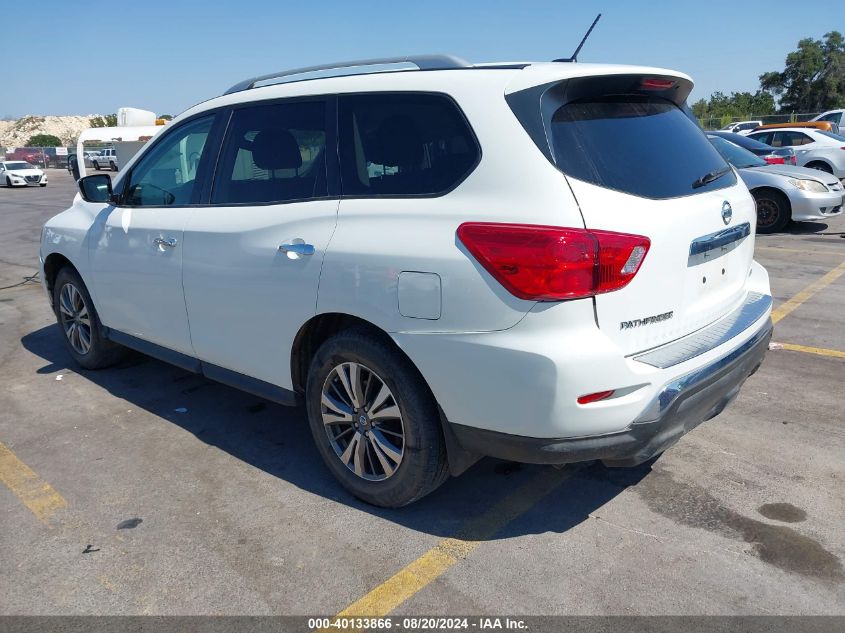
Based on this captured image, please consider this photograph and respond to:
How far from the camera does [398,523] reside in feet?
10.6

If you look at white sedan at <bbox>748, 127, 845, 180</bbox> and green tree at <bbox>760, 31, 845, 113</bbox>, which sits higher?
green tree at <bbox>760, 31, 845, 113</bbox>

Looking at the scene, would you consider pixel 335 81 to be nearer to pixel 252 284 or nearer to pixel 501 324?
pixel 252 284

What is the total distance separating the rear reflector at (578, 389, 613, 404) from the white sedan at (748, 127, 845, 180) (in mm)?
17008

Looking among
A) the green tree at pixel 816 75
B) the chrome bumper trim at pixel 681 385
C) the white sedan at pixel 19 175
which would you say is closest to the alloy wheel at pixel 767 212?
the chrome bumper trim at pixel 681 385

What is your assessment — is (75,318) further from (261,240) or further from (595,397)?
(595,397)

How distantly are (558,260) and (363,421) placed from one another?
124 centimetres

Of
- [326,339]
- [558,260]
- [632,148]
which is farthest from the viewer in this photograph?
[326,339]

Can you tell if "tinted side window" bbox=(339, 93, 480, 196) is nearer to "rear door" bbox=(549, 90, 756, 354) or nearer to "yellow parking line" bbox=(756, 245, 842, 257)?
"rear door" bbox=(549, 90, 756, 354)

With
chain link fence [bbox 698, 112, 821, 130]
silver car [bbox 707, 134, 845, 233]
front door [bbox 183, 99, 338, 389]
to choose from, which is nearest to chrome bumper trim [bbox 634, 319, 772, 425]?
front door [bbox 183, 99, 338, 389]

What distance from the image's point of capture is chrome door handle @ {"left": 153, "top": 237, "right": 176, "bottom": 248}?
4035mm

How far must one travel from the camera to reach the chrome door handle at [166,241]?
4.04 meters

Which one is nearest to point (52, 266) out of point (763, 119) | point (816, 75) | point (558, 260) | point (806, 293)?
point (558, 260)

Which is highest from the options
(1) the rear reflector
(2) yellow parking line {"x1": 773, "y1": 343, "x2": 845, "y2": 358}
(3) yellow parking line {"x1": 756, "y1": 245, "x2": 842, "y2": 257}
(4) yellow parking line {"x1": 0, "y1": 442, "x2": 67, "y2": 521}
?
(1) the rear reflector

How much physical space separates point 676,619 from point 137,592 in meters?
2.04
